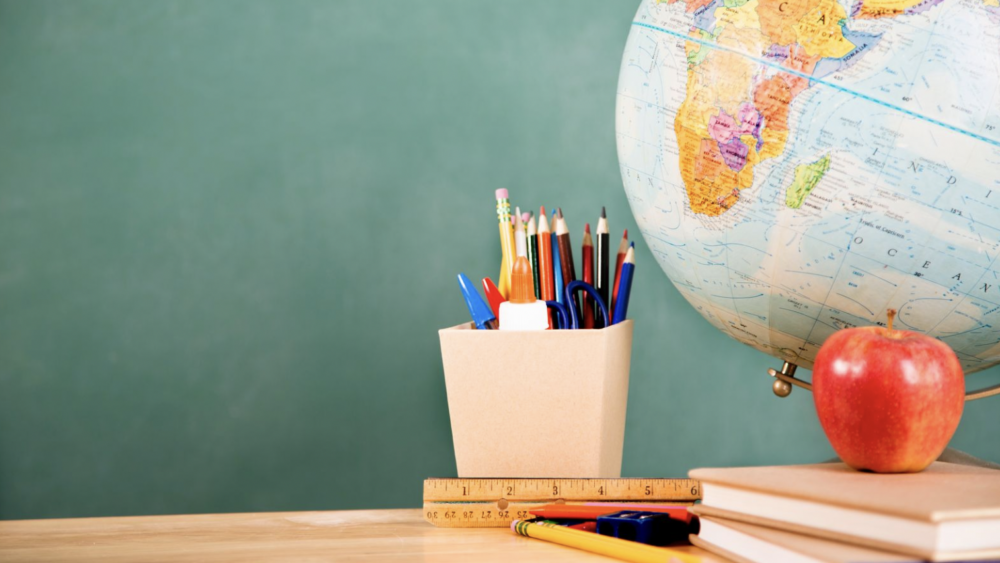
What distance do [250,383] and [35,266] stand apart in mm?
316

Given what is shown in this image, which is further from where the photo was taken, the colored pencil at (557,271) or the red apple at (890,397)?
the colored pencil at (557,271)

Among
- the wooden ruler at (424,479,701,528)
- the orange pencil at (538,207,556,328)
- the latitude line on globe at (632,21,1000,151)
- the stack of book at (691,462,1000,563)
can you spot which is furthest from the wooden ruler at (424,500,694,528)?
the latitude line on globe at (632,21,1000,151)

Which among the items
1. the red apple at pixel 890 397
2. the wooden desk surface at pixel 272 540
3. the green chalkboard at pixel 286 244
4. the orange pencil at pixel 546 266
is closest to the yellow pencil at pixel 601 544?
the wooden desk surface at pixel 272 540

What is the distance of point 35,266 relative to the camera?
3.56ft

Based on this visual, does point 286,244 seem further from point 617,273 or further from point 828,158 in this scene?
point 828,158

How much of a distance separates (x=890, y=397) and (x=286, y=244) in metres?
0.80

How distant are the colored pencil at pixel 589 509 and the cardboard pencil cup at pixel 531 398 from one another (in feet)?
0.23

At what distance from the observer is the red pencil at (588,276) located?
85 cm

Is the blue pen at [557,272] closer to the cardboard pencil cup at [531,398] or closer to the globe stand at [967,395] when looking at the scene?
the cardboard pencil cup at [531,398]

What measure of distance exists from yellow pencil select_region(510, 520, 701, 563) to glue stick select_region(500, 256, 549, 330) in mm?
180

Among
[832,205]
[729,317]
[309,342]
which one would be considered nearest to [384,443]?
[309,342]

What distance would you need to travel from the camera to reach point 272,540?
26.4 inches

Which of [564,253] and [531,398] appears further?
[564,253]

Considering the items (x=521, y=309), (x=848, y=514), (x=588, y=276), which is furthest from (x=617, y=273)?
(x=848, y=514)
